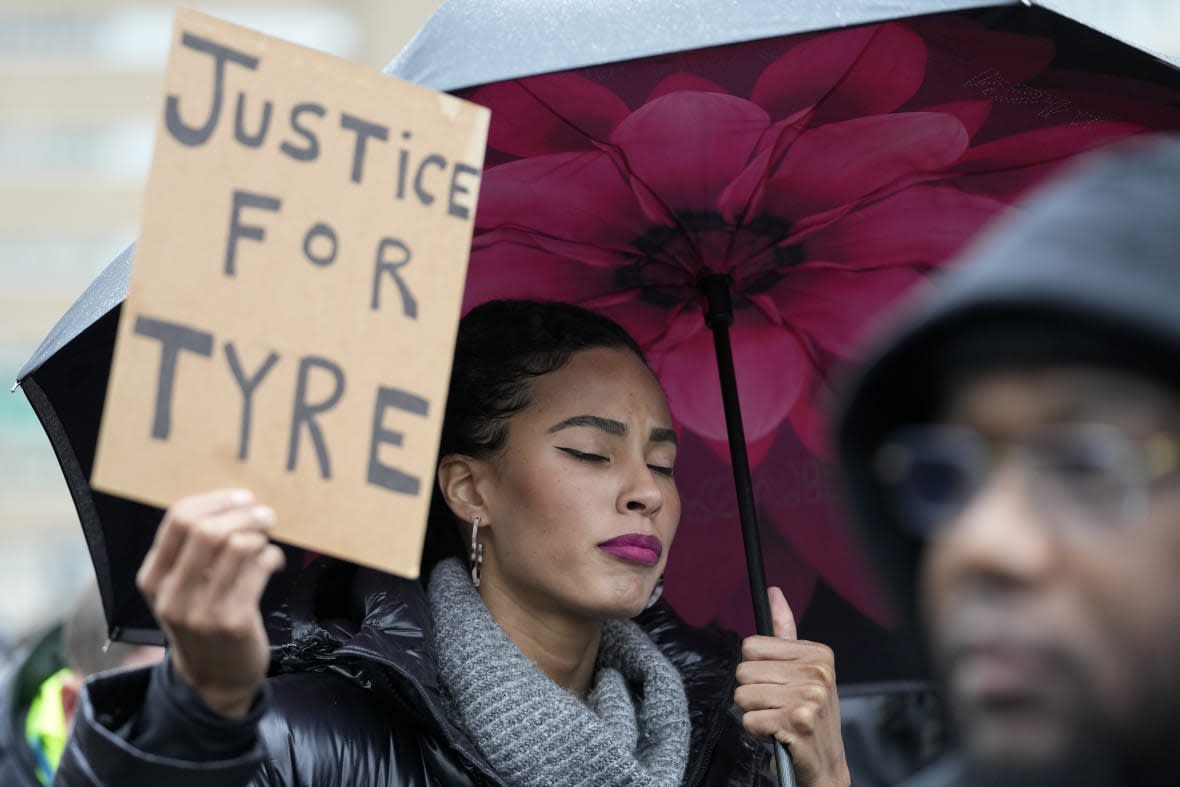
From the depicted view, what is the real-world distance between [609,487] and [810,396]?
0.75 m

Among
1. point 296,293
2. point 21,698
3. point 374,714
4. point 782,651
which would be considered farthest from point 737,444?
point 21,698

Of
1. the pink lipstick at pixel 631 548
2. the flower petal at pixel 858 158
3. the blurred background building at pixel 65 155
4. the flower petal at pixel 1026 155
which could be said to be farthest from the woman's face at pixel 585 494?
the blurred background building at pixel 65 155

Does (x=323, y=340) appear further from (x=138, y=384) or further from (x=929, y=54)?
(x=929, y=54)

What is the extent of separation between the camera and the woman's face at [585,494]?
2695 mm

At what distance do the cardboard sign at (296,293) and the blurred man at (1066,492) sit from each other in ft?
2.34

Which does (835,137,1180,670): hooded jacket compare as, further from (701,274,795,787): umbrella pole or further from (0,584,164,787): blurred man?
(0,584,164,787): blurred man

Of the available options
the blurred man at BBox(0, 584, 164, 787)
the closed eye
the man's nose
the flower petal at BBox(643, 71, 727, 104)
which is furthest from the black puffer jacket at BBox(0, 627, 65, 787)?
the man's nose

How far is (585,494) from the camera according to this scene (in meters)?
2.71

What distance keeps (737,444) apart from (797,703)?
0.51m

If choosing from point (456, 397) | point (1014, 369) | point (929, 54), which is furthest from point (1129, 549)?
point (456, 397)

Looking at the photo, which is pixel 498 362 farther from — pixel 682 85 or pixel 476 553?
pixel 682 85

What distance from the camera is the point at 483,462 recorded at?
2932mm

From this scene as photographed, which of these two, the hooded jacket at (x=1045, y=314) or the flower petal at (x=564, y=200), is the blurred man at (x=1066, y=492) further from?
the flower petal at (x=564, y=200)

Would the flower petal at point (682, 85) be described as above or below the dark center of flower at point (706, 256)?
above
